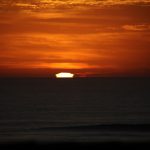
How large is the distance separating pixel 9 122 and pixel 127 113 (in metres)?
14.7

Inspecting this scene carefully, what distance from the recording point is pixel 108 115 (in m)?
56.4

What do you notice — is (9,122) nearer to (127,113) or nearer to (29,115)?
(29,115)

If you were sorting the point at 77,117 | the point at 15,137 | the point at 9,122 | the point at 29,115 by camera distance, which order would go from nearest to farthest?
the point at 15,137 → the point at 9,122 → the point at 77,117 → the point at 29,115

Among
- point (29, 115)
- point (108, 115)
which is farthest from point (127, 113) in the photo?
point (29, 115)

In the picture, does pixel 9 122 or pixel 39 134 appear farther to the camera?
pixel 9 122

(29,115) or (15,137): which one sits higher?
(15,137)

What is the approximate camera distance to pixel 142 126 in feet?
144
